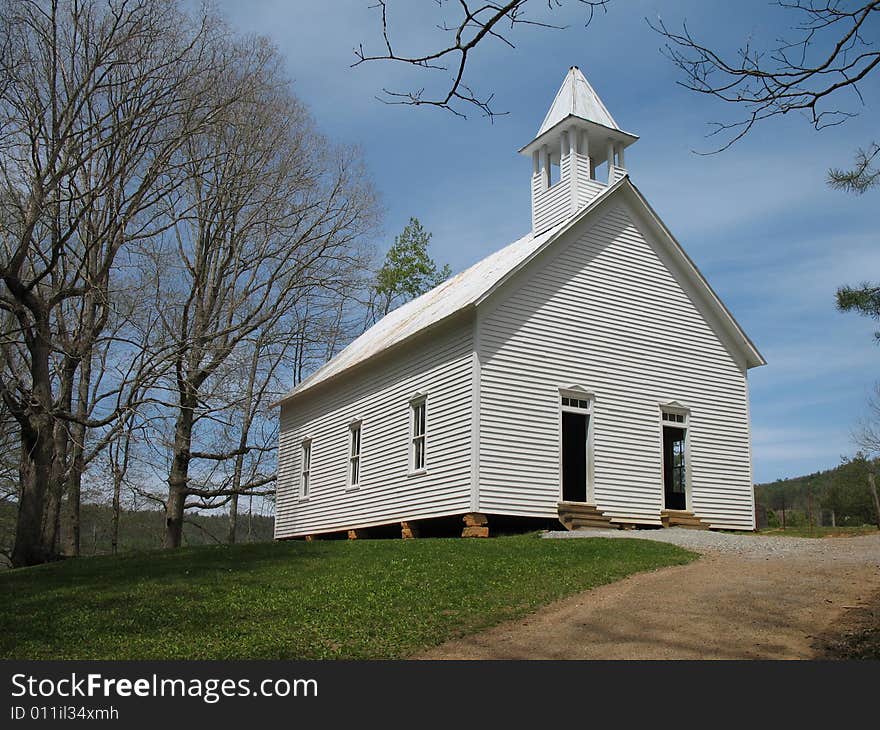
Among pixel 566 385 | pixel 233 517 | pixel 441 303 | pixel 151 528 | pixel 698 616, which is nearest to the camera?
pixel 698 616

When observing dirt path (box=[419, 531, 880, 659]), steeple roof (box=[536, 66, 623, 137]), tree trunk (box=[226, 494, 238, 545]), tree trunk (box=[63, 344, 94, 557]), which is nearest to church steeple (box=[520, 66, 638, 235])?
steeple roof (box=[536, 66, 623, 137])

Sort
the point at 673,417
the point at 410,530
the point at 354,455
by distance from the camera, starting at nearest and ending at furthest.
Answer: the point at 410,530, the point at 673,417, the point at 354,455

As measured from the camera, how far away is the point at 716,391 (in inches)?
864

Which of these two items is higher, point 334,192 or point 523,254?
point 334,192

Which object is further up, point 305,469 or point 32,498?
point 305,469

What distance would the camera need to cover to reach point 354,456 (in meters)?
23.5

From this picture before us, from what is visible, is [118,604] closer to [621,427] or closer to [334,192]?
[621,427]

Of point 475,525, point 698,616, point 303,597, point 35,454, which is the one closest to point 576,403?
point 475,525

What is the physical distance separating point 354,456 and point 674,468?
794 cm

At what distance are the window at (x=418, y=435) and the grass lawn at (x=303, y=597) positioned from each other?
11.5 ft

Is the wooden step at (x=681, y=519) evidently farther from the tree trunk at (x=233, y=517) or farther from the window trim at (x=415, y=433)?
the tree trunk at (x=233, y=517)

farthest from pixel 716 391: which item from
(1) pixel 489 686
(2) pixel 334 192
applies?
(1) pixel 489 686

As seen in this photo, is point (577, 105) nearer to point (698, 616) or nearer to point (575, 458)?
point (575, 458)

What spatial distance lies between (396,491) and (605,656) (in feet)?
41.7
